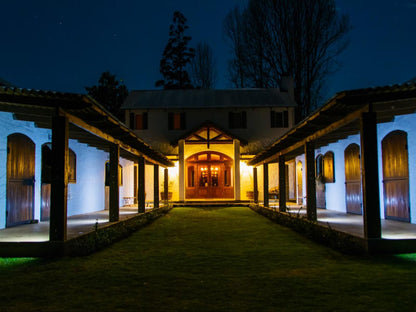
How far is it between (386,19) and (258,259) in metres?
148

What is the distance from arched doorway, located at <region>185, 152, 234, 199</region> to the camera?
2375 centimetres

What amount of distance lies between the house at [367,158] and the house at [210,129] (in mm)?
5604

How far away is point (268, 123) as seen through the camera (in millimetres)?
24750

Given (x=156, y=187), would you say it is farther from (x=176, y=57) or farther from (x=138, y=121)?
(x=176, y=57)

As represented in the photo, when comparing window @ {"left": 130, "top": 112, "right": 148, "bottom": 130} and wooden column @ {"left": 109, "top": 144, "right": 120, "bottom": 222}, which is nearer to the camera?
wooden column @ {"left": 109, "top": 144, "right": 120, "bottom": 222}

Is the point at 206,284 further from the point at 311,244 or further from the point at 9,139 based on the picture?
the point at 9,139

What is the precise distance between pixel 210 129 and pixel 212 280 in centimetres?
1738

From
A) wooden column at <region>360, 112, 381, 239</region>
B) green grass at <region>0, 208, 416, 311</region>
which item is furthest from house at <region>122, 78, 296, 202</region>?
wooden column at <region>360, 112, 381, 239</region>

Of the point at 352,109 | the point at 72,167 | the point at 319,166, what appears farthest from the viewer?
the point at 319,166

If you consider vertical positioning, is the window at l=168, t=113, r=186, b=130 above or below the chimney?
below

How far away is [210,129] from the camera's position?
73.5ft

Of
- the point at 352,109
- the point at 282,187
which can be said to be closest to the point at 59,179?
the point at 352,109

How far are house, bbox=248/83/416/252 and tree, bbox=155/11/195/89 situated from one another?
81.6 ft

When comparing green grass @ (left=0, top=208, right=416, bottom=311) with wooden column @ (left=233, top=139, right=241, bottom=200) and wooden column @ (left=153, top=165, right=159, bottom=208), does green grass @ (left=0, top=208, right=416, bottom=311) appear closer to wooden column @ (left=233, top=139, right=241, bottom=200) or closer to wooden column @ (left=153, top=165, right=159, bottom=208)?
wooden column @ (left=153, top=165, right=159, bottom=208)
